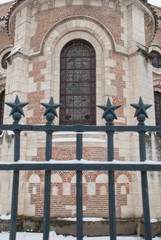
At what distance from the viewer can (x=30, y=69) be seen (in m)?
8.56

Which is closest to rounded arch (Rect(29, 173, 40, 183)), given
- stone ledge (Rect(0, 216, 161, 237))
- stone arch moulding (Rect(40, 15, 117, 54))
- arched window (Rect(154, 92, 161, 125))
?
stone ledge (Rect(0, 216, 161, 237))

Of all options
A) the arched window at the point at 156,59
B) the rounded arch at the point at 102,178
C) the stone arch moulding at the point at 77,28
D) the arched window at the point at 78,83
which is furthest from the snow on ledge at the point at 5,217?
the arched window at the point at 156,59

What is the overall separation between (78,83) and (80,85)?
10 centimetres

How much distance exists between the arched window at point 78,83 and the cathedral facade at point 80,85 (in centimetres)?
4

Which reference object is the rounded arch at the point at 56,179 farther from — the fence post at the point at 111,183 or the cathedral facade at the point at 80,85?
the fence post at the point at 111,183

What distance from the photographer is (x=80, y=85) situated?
27.4 feet

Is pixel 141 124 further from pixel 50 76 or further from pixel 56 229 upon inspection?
pixel 50 76

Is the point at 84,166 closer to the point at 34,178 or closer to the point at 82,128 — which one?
the point at 82,128

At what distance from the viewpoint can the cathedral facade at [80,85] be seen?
7211 mm

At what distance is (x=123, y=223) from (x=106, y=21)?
7.05m

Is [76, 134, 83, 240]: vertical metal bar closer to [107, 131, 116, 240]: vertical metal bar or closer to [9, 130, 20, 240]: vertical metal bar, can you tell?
[107, 131, 116, 240]: vertical metal bar

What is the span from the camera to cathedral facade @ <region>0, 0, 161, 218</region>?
23.7 feet

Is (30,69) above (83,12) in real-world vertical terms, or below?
below

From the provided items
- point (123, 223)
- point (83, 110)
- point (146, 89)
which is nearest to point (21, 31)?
point (83, 110)
